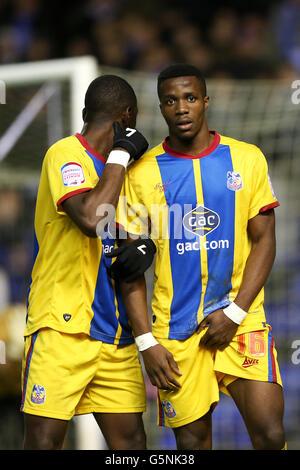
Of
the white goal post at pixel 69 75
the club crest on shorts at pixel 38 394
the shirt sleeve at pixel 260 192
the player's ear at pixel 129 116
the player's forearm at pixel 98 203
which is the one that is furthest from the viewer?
the white goal post at pixel 69 75

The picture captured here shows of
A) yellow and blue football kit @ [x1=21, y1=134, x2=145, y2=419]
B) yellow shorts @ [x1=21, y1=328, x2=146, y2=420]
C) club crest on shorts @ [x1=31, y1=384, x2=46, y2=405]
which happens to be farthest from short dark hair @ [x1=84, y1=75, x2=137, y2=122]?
club crest on shorts @ [x1=31, y1=384, x2=46, y2=405]

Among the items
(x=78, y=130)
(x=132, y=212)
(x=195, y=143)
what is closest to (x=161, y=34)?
(x=78, y=130)

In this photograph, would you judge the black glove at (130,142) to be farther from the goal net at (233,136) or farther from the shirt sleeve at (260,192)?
the goal net at (233,136)

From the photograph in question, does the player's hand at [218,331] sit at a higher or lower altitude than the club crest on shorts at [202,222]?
lower

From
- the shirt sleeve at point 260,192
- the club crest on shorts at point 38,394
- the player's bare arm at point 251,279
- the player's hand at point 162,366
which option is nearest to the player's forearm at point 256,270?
the player's bare arm at point 251,279

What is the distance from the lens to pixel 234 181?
3393 mm

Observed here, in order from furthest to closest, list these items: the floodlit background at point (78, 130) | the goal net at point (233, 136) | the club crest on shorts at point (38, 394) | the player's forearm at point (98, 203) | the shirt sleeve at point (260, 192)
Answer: the goal net at point (233, 136)
the floodlit background at point (78, 130)
the shirt sleeve at point (260, 192)
the club crest on shorts at point (38, 394)
the player's forearm at point (98, 203)

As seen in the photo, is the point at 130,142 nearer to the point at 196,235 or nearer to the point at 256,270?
the point at 196,235

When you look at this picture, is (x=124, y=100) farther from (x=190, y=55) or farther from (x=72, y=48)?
(x=72, y=48)

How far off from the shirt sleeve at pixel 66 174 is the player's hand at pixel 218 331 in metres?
0.76

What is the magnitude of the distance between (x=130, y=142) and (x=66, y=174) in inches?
11.8

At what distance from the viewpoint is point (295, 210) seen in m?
6.02

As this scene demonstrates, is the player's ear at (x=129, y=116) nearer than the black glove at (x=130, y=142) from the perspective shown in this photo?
No

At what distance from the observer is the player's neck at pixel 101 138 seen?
3463mm
